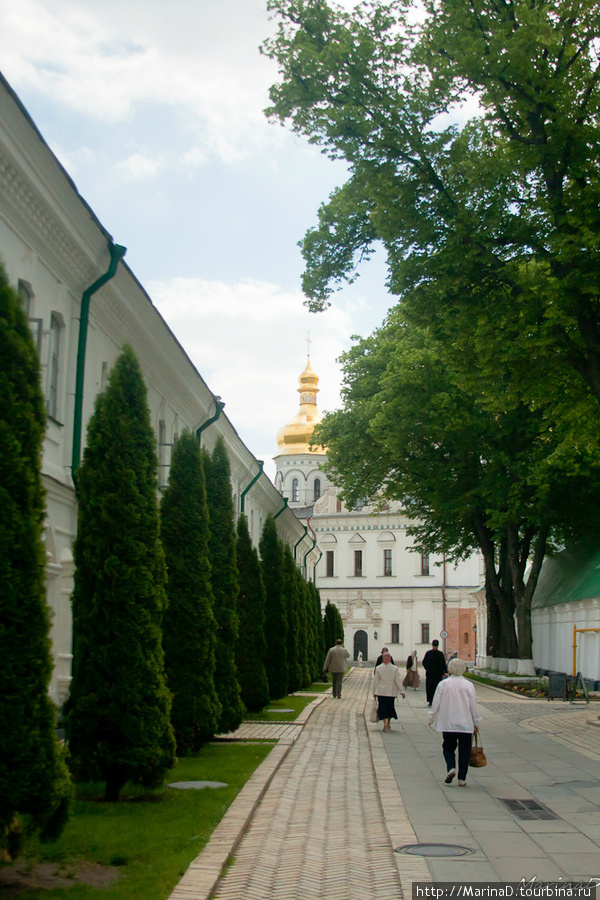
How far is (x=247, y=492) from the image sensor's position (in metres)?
32.6

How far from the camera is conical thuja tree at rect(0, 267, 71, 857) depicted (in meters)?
6.26

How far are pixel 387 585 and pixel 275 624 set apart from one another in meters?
51.5

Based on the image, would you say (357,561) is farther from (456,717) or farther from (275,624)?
(456,717)

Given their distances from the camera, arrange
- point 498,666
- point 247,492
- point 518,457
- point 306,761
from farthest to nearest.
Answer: point 498,666
point 247,492
point 518,457
point 306,761

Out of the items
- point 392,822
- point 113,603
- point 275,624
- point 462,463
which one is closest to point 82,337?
point 113,603

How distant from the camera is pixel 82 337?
44.6 ft

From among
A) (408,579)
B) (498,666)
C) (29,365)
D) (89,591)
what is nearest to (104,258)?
(89,591)

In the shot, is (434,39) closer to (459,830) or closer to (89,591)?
(89,591)

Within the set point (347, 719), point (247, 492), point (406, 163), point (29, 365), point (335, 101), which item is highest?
point (335, 101)

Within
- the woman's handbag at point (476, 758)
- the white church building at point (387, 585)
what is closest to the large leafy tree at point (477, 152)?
the woman's handbag at point (476, 758)

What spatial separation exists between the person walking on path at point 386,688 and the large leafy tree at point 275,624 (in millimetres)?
5787

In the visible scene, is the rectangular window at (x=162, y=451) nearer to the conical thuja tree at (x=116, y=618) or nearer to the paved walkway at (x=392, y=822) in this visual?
the paved walkway at (x=392, y=822)

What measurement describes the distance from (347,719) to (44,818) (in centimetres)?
1477

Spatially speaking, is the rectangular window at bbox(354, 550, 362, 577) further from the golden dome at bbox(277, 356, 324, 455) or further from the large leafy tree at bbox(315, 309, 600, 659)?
the large leafy tree at bbox(315, 309, 600, 659)
